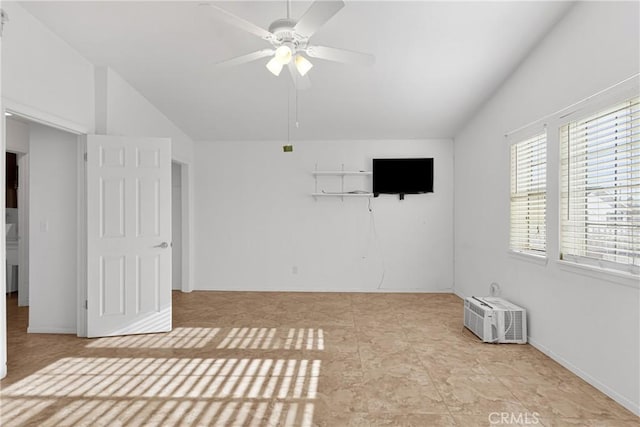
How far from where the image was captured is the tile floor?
230 cm

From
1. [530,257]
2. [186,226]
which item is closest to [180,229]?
[186,226]

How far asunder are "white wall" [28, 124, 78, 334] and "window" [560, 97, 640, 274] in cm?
480

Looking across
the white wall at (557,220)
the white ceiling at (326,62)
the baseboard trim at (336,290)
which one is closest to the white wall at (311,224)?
the baseboard trim at (336,290)

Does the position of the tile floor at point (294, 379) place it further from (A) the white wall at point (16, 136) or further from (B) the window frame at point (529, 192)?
(A) the white wall at point (16, 136)

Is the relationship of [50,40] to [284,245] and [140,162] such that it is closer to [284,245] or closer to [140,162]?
[140,162]

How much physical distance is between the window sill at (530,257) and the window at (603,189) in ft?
0.78

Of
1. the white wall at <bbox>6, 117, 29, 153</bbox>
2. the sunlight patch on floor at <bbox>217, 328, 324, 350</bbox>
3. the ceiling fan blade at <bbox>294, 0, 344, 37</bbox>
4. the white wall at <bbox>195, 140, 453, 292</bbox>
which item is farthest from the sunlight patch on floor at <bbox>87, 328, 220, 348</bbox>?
the white wall at <bbox>6, 117, 29, 153</bbox>

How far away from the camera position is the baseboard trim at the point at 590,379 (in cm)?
238

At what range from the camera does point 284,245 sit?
5.95 metres

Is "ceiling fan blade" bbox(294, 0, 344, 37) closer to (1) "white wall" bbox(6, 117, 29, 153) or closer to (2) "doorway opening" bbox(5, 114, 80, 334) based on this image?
(2) "doorway opening" bbox(5, 114, 80, 334)

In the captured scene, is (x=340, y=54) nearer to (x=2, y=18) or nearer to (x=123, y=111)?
(x=2, y=18)

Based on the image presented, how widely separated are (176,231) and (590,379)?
5.59 metres

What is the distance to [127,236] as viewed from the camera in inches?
151

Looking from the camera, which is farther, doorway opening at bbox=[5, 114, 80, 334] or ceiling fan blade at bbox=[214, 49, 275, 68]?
doorway opening at bbox=[5, 114, 80, 334]
